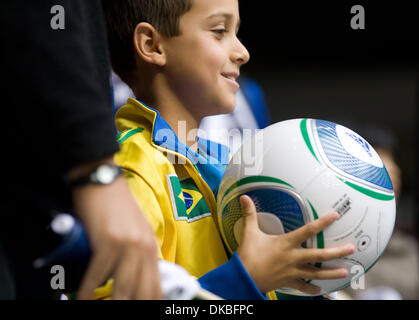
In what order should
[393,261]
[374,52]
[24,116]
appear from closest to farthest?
[24,116], [393,261], [374,52]

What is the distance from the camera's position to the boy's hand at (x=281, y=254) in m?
1.01

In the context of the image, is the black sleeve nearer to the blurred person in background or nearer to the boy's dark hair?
the boy's dark hair

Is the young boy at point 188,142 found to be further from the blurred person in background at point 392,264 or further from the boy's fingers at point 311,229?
the blurred person in background at point 392,264

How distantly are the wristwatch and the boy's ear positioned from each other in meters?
0.59

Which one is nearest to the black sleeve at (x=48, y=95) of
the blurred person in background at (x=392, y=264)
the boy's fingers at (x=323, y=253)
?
the boy's fingers at (x=323, y=253)

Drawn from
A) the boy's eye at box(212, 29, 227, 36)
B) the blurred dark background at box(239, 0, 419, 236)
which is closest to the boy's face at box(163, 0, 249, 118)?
the boy's eye at box(212, 29, 227, 36)

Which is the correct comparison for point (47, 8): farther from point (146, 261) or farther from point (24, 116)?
point (146, 261)

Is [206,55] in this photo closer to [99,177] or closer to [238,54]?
[238,54]

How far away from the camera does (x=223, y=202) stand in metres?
1.13

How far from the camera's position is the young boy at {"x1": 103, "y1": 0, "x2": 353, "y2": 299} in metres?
1.04

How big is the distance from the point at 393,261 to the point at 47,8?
152 inches

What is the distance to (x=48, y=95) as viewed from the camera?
0.65 meters

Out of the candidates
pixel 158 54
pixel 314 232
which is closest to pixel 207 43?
pixel 158 54

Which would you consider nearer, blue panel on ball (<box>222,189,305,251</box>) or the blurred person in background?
blue panel on ball (<box>222,189,305,251</box>)
